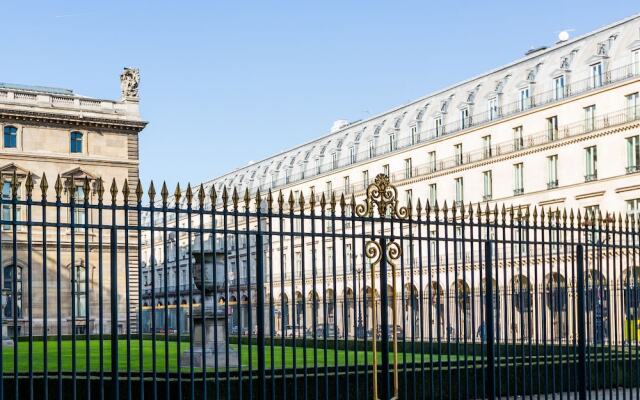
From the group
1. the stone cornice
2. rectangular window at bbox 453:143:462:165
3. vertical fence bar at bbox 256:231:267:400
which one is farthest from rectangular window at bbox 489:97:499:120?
vertical fence bar at bbox 256:231:267:400

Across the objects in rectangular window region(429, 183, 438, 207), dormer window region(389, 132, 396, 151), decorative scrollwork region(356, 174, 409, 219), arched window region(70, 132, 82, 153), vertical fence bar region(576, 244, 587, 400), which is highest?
dormer window region(389, 132, 396, 151)

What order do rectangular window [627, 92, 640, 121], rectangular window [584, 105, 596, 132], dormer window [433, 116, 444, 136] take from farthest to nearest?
dormer window [433, 116, 444, 136], rectangular window [584, 105, 596, 132], rectangular window [627, 92, 640, 121]

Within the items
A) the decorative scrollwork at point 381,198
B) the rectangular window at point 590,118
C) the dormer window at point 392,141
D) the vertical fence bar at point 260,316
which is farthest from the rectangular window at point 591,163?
the vertical fence bar at point 260,316

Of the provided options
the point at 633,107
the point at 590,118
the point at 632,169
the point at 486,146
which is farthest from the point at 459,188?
the point at 633,107

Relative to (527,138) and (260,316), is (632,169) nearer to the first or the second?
(527,138)

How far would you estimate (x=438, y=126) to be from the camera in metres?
59.5

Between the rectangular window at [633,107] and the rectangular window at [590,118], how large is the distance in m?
2.28

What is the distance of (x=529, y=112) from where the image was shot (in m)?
51.7

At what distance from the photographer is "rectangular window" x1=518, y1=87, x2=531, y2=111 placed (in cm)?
5225

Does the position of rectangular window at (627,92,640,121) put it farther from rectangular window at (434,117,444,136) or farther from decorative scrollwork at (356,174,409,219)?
decorative scrollwork at (356,174,409,219)

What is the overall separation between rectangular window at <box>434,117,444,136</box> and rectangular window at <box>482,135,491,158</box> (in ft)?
14.8

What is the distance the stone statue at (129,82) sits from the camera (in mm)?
53562

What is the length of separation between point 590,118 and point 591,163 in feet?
7.25

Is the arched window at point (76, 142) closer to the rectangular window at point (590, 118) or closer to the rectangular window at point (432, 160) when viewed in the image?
the rectangular window at point (432, 160)
